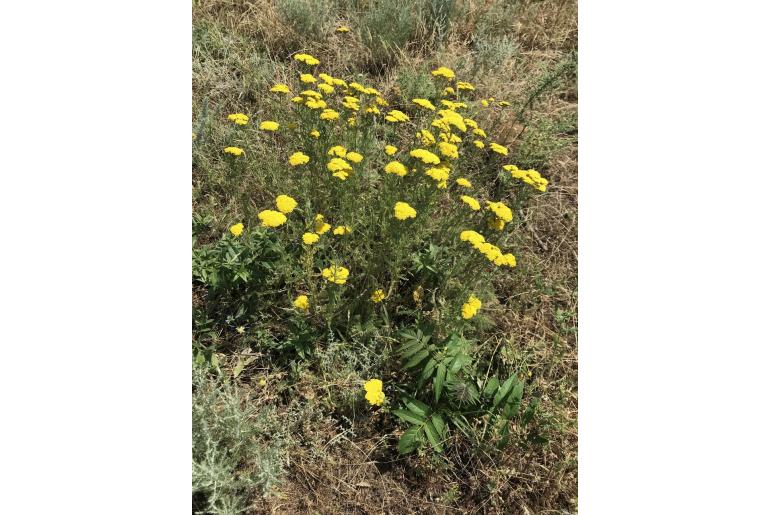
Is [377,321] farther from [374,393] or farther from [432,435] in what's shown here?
[432,435]

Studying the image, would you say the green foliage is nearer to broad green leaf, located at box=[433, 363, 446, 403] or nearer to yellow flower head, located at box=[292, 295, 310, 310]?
yellow flower head, located at box=[292, 295, 310, 310]

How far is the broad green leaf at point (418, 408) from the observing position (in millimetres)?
1970

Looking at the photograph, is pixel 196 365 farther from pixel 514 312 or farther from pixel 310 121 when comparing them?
pixel 514 312

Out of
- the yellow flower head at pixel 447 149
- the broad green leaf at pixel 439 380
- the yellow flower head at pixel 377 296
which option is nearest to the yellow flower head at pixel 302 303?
the yellow flower head at pixel 377 296

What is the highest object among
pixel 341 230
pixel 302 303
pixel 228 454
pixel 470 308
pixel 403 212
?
pixel 403 212

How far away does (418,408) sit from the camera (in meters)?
1.99

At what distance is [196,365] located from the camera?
2059mm

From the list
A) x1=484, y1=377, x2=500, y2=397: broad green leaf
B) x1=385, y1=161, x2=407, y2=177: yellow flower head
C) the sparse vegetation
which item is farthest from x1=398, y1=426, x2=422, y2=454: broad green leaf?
x1=385, y1=161, x2=407, y2=177: yellow flower head

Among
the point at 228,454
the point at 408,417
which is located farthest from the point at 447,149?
the point at 228,454

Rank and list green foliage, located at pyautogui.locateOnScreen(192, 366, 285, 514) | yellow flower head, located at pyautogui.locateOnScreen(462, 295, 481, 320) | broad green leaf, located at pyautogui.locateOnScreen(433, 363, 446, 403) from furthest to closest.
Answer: yellow flower head, located at pyautogui.locateOnScreen(462, 295, 481, 320) < broad green leaf, located at pyautogui.locateOnScreen(433, 363, 446, 403) < green foliage, located at pyautogui.locateOnScreen(192, 366, 285, 514)

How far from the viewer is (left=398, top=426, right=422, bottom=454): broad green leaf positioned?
6.22 feet

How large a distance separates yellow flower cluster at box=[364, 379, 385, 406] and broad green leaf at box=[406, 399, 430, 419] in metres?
0.11

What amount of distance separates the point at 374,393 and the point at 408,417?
166mm

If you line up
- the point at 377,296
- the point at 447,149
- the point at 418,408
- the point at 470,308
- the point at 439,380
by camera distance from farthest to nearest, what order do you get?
the point at 447,149 → the point at 377,296 → the point at 470,308 → the point at 418,408 → the point at 439,380
